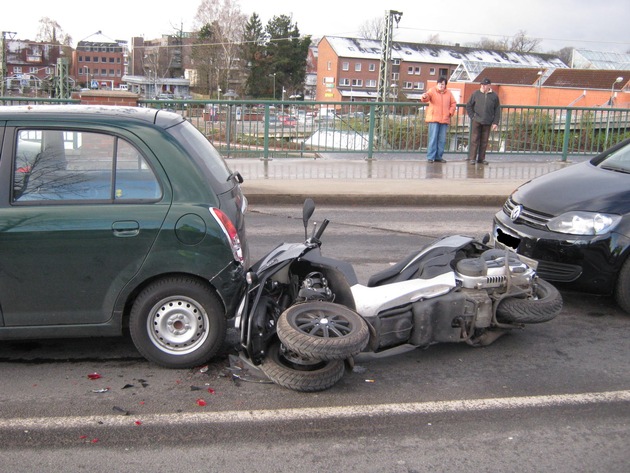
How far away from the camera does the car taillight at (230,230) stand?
14.6ft

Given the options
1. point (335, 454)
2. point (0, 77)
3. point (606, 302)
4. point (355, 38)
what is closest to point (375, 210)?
point (606, 302)

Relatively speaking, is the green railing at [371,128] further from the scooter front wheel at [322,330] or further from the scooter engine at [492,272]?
the scooter front wheel at [322,330]

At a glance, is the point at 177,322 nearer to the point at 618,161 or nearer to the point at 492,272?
the point at 492,272

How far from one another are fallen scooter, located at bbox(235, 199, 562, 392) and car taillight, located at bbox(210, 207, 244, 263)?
17cm

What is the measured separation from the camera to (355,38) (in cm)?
9475

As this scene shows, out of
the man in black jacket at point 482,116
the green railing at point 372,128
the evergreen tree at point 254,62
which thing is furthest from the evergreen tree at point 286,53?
the man in black jacket at point 482,116

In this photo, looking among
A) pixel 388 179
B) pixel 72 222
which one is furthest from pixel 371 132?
pixel 72 222

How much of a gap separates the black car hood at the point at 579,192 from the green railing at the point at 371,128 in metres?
9.43

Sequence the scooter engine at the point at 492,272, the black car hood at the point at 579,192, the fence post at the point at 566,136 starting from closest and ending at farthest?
1. the scooter engine at the point at 492,272
2. the black car hood at the point at 579,192
3. the fence post at the point at 566,136

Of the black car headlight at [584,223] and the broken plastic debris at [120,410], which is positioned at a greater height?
the black car headlight at [584,223]

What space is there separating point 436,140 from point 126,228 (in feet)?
40.4

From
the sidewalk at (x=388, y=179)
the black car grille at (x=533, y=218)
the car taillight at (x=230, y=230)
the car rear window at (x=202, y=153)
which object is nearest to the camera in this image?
the car taillight at (x=230, y=230)

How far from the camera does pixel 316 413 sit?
3.98m

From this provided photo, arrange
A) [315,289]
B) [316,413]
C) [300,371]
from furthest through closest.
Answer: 1. [315,289]
2. [300,371]
3. [316,413]
